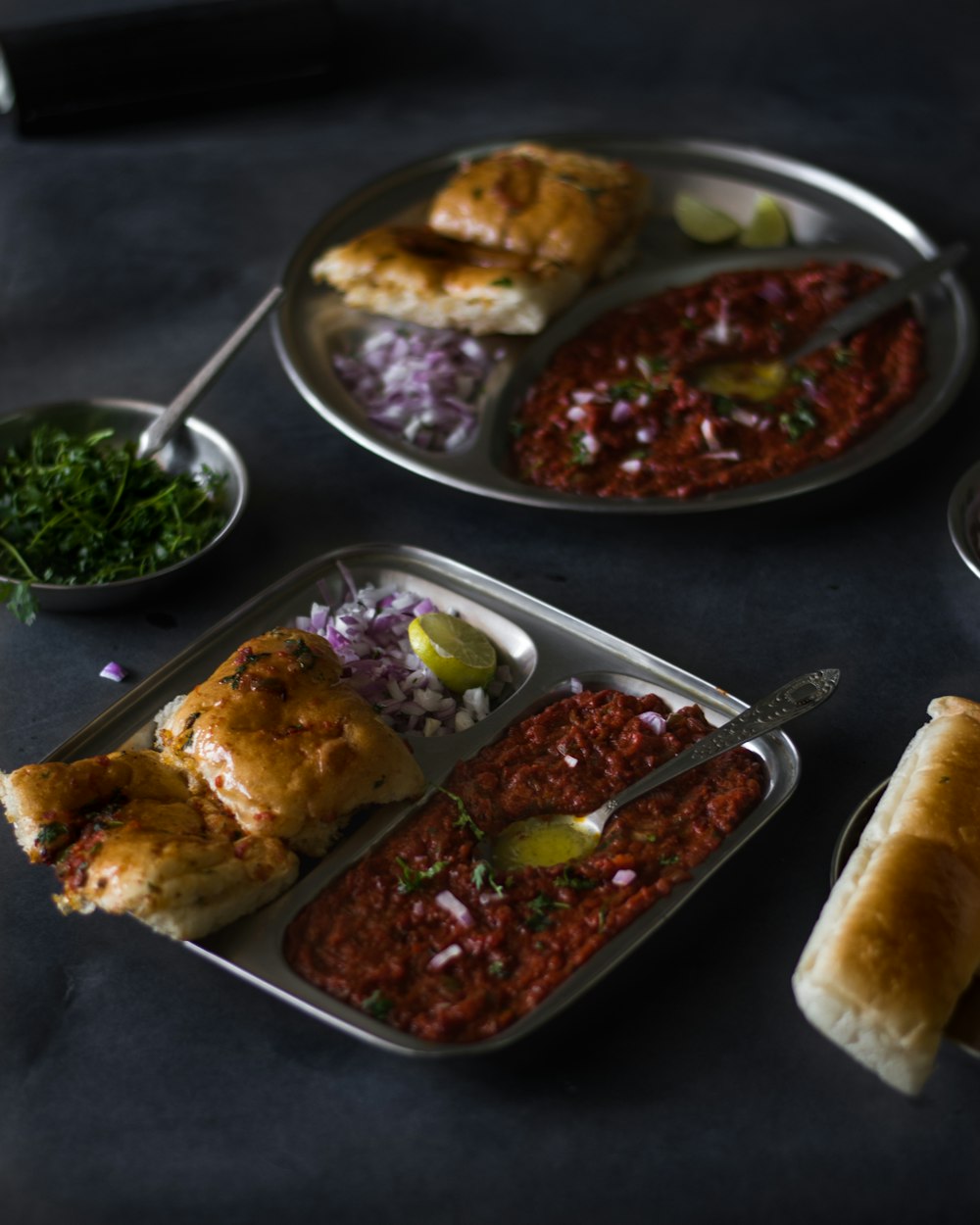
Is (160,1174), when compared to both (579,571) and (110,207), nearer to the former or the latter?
(579,571)

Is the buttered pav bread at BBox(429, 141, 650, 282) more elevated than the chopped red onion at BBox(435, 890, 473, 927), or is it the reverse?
the buttered pav bread at BBox(429, 141, 650, 282)

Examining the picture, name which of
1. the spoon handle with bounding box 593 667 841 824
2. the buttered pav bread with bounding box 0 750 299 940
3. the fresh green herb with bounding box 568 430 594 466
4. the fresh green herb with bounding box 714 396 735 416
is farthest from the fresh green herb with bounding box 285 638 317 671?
the fresh green herb with bounding box 714 396 735 416

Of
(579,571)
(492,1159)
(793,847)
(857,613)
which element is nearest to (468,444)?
(579,571)

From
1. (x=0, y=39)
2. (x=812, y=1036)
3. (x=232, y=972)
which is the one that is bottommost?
(x=812, y=1036)

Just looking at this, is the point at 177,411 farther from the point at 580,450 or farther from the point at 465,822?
the point at 465,822

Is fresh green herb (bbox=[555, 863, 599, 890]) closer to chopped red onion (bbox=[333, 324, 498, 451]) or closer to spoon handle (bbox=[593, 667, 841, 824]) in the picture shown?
spoon handle (bbox=[593, 667, 841, 824])

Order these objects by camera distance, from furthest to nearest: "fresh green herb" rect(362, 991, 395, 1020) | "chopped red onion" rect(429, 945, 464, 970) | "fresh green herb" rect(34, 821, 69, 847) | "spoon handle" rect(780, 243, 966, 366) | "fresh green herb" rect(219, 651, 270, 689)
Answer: "spoon handle" rect(780, 243, 966, 366) < "fresh green herb" rect(219, 651, 270, 689) < "fresh green herb" rect(34, 821, 69, 847) < "chopped red onion" rect(429, 945, 464, 970) < "fresh green herb" rect(362, 991, 395, 1020)
